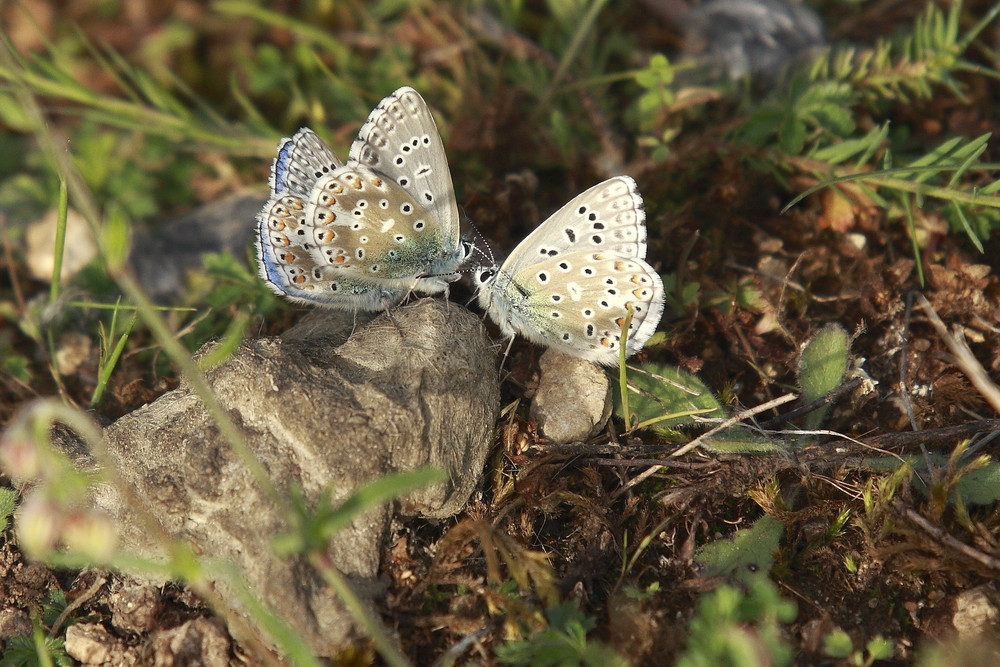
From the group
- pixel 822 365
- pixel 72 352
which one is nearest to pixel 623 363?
pixel 822 365

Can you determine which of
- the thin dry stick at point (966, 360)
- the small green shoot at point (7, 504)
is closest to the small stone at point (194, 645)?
the small green shoot at point (7, 504)

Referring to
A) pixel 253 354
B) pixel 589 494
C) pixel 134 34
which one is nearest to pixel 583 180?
pixel 589 494

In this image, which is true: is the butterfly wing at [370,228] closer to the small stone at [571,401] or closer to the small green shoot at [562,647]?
the small stone at [571,401]

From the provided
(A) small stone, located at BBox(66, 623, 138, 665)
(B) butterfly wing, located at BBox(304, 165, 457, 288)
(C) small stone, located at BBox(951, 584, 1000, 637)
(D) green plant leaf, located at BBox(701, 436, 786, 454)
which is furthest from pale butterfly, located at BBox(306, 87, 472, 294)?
(C) small stone, located at BBox(951, 584, 1000, 637)

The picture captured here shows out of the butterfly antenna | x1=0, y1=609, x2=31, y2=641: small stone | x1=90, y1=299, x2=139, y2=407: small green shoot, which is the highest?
the butterfly antenna

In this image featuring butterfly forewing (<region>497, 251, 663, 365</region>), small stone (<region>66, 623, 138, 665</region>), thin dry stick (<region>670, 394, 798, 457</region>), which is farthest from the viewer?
butterfly forewing (<region>497, 251, 663, 365</region>)

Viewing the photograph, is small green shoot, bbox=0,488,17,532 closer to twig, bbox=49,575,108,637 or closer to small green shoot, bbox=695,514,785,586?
twig, bbox=49,575,108,637

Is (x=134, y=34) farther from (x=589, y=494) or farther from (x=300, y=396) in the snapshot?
(x=589, y=494)
